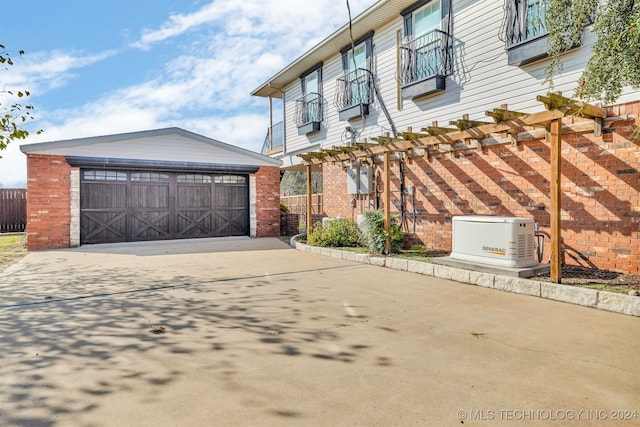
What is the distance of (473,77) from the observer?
8156mm

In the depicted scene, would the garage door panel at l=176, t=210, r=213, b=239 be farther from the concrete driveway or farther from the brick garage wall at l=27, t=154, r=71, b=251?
the concrete driveway

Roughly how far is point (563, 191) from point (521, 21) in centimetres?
344

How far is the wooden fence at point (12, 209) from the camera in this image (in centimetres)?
1675

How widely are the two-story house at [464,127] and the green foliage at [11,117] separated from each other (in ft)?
19.8

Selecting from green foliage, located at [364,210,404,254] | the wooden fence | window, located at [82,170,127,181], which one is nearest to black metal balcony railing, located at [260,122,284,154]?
window, located at [82,170,127,181]

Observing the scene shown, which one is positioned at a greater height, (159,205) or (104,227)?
(159,205)

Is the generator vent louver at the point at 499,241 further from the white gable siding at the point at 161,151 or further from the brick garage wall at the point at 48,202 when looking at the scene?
the brick garage wall at the point at 48,202

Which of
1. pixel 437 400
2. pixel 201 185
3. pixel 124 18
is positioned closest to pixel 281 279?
pixel 437 400

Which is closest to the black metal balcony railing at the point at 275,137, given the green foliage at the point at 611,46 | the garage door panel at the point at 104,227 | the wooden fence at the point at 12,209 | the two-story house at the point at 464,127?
the two-story house at the point at 464,127

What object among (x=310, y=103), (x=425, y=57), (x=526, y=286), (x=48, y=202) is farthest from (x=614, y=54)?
(x=48, y=202)

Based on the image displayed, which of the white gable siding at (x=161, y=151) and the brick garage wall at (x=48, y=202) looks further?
the white gable siding at (x=161, y=151)

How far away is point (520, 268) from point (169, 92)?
1359cm

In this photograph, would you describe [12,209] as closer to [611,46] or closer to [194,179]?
[194,179]

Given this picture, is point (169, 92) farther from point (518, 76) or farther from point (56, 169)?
point (518, 76)
